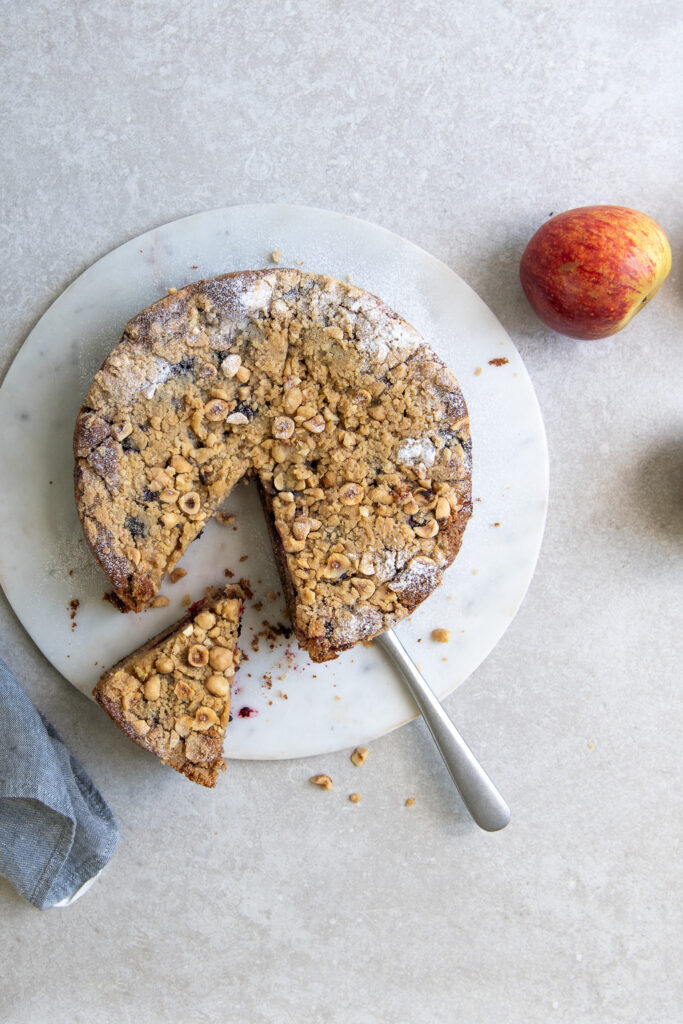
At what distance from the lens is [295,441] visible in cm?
238

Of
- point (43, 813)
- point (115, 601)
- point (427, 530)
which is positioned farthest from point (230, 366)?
point (43, 813)

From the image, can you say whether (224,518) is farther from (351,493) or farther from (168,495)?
(351,493)

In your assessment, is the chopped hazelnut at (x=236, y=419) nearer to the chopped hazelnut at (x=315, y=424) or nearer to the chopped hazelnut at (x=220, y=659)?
the chopped hazelnut at (x=315, y=424)

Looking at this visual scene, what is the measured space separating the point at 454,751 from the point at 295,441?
1.23m

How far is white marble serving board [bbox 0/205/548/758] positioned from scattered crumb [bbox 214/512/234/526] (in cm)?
3

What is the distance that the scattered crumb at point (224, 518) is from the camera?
8.66 ft

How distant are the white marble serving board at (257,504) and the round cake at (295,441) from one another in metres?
0.27

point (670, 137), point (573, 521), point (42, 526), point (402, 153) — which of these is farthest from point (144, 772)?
point (670, 137)

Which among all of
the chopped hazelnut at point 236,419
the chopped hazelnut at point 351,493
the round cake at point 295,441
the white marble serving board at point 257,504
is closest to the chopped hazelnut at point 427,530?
the round cake at point 295,441

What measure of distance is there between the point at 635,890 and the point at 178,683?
190 cm

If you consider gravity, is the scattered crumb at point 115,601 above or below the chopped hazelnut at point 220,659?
above

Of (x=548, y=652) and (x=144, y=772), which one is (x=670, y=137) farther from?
(x=144, y=772)

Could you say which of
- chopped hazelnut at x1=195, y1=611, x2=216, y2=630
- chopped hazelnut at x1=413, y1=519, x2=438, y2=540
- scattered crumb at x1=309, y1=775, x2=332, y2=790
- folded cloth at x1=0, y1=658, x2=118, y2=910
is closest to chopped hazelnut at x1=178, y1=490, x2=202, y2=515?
chopped hazelnut at x1=195, y1=611, x2=216, y2=630

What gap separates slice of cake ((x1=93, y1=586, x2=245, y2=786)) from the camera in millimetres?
2465
